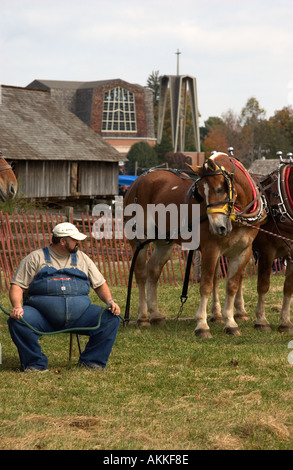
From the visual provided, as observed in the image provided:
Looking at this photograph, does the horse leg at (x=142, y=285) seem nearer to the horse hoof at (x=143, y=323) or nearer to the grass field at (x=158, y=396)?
the horse hoof at (x=143, y=323)

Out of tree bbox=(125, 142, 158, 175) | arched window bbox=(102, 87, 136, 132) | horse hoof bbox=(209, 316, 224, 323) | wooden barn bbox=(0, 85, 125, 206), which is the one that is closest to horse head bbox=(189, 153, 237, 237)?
horse hoof bbox=(209, 316, 224, 323)

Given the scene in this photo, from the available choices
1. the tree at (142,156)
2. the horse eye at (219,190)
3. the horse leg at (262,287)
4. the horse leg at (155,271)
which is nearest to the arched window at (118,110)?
the tree at (142,156)

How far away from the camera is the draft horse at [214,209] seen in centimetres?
822

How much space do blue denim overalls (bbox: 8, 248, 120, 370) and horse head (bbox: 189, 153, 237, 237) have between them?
1787 mm

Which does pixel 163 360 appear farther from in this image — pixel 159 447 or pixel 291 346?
pixel 159 447

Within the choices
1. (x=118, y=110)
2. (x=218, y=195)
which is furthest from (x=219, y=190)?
(x=118, y=110)

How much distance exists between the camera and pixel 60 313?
696 cm

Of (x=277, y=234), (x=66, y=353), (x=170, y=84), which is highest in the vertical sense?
(x=170, y=84)

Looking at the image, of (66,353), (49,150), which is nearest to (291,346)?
(66,353)

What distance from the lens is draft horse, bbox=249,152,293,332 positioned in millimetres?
8812

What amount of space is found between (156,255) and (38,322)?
11.7 feet

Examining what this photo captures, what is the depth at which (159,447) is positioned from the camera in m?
4.91

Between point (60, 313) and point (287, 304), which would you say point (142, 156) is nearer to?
point (287, 304)

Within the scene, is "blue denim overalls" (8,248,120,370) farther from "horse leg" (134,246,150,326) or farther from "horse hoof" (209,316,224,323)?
"horse hoof" (209,316,224,323)
